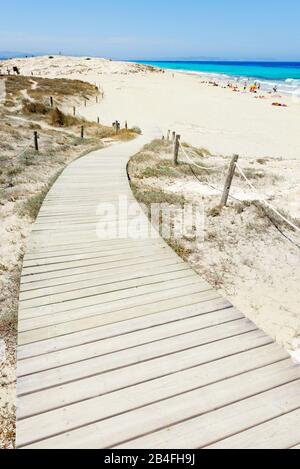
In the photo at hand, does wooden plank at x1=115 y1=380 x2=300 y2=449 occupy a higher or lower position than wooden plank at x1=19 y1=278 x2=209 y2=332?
lower

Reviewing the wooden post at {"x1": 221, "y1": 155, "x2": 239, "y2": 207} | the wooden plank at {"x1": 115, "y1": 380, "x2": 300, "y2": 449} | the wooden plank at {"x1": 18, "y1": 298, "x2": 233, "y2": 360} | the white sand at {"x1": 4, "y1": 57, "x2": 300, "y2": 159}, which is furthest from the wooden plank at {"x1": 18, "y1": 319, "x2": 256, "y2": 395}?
the white sand at {"x1": 4, "y1": 57, "x2": 300, "y2": 159}

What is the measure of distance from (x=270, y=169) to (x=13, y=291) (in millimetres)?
13544

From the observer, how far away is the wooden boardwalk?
3.19 m

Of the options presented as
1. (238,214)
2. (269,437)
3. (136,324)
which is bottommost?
(269,437)

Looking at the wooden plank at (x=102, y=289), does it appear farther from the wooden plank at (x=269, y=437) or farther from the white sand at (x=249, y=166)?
the wooden plank at (x=269, y=437)

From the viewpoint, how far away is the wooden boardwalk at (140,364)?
10.5 feet

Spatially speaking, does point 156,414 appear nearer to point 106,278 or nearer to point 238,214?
point 106,278

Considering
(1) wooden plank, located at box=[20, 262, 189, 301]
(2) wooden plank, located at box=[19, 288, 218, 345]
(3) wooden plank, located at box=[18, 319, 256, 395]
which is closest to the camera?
(3) wooden plank, located at box=[18, 319, 256, 395]

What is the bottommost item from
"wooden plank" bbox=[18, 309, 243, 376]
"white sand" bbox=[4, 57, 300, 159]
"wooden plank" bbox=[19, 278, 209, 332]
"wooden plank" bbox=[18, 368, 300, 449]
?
"wooden plank" bbox=[18, 368, 300, 449]

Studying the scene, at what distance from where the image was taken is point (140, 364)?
12.7 ft

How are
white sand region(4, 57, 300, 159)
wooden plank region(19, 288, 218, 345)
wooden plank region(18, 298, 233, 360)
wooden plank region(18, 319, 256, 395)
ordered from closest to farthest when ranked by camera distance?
wooden plank region(18, 319, 256, 395) → wooden plank region(18, 298, 233, 360) → wooden plank region(19, 288, 218, 345) → white sand region(4, 57, 300, 159)

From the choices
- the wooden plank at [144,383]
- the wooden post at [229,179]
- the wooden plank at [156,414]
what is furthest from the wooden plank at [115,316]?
the wooden post at [229,179]

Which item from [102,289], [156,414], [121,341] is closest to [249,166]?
[102,289]

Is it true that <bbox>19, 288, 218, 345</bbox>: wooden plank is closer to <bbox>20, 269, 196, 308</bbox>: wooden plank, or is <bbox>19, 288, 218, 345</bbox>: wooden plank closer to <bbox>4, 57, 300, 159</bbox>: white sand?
<bbox>20, 269, 196, 308</bbox>: wooden plank
